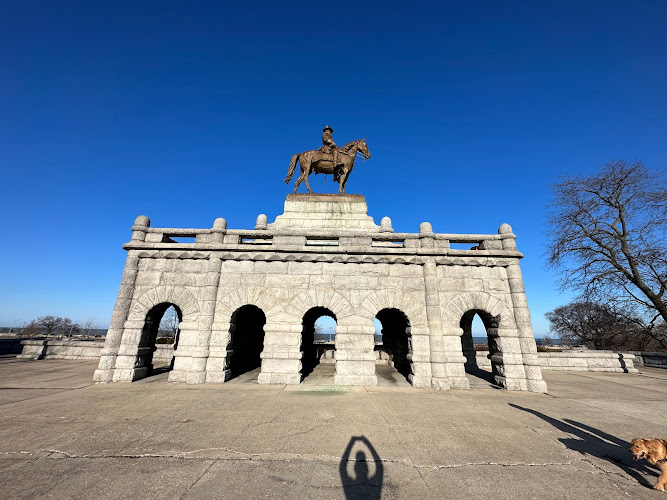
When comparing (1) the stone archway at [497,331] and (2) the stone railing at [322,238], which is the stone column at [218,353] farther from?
(1) the stone archway at [497,331]

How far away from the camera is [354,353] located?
31.9 ft

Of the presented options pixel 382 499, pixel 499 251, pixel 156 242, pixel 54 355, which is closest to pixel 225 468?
pixel 382 499

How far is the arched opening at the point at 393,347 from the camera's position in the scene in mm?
12098

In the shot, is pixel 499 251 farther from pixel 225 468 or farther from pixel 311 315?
pixel 225 468

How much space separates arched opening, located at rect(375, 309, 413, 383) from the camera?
12.1 meters

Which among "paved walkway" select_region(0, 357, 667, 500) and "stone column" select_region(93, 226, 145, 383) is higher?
"stone column" select_region(93, 226, 145, 383)

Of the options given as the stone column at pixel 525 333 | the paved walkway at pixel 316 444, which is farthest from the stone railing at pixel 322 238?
the paved walkway at pixel 316 444

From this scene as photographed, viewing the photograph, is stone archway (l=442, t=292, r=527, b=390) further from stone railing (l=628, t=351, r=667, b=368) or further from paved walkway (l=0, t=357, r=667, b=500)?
stone railing (l=628, t=351, r=667, b=368)

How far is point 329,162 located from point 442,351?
10215 mm

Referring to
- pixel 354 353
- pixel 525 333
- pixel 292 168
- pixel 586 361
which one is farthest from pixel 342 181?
pixel 586 361

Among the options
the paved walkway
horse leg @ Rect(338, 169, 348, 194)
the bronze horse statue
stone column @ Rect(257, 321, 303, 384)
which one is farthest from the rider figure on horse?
the paved walkway

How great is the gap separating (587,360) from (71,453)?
22.0 metres

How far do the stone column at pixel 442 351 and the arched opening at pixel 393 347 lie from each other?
3.53ft

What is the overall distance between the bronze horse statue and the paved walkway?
9.90 m
